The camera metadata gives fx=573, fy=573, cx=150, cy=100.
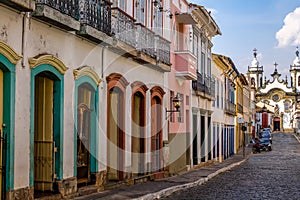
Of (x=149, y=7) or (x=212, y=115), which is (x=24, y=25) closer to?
(x=149, y=7)

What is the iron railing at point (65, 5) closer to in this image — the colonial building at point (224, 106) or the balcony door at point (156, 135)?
the balcony door at point (156, 135)

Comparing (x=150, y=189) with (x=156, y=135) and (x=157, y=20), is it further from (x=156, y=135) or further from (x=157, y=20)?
(x=157, y=20)

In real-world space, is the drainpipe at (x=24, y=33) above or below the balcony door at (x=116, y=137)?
above

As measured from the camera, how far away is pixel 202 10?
23.9 m

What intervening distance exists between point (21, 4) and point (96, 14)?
3627 millimetres

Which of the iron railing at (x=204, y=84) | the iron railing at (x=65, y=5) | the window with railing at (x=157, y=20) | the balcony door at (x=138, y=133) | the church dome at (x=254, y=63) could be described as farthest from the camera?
the church dome at (x=254, y=63)

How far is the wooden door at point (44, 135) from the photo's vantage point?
1091 cm

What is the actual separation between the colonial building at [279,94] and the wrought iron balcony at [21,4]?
96806mm

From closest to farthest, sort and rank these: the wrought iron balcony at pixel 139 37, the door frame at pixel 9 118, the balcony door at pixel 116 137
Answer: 1. the door frame at pixel 9 118
2. the wrought iron balcony at pixel 139 37
3. the balcony door at pixel 116 137

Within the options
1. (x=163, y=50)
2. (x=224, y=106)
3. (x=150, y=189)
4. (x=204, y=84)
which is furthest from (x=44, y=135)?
(x=224, y=106)

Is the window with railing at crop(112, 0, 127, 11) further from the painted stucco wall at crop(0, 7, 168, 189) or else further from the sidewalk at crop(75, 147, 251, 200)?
the sidewalk at crop(75, 147, 251, 200)

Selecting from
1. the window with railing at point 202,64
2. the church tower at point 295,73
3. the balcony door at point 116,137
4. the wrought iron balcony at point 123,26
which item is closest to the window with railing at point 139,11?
the wrought iron balcony at point 123,26

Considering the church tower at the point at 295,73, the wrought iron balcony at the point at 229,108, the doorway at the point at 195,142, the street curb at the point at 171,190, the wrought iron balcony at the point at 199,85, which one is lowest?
the street curb at the point at 171,190

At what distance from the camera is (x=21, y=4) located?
8695mm
